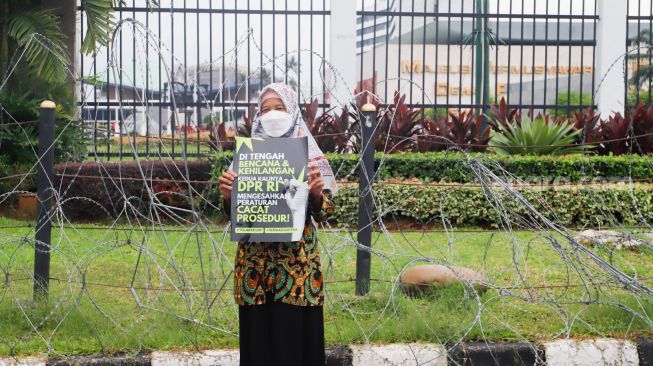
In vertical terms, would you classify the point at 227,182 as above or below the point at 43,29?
below

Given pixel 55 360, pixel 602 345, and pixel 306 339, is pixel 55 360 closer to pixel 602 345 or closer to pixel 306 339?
pixel 306 339

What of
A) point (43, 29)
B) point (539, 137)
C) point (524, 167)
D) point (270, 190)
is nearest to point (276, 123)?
point (270, 190)

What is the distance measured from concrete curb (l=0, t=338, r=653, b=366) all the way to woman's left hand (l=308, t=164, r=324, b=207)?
1230 mm

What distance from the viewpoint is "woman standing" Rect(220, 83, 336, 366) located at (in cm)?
347

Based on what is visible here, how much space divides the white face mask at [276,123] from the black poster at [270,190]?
0.06 m

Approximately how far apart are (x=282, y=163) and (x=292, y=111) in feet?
0.78

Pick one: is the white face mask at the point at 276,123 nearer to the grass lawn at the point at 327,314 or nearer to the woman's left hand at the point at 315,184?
the woman's left hand at the point at 315,184

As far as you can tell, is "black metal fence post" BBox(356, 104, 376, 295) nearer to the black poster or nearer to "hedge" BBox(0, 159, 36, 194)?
the black poster

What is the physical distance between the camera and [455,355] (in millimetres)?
4418

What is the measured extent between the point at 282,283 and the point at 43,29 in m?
7.63

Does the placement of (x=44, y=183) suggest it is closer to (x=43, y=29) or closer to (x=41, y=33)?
(x=41, y=33)

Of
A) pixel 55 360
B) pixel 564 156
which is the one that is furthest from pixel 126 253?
pixel 564 156

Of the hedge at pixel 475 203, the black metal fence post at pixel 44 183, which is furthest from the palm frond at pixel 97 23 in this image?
the black metal fence post at pixel 44 183

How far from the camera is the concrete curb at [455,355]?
4.22m
